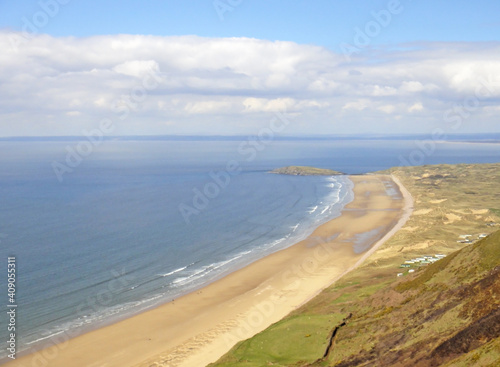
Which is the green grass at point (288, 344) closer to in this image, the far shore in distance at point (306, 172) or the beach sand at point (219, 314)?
the beach sand at point (219, 314)

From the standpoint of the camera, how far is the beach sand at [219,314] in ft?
119

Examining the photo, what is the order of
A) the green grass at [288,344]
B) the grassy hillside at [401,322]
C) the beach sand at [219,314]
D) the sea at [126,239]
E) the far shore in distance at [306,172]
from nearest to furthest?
the grassy hillside at [401,322]
the green grass at [288,344]
the beach sand at [219,314]
the sea at [126,239]
the far shore in distance at [306,172]

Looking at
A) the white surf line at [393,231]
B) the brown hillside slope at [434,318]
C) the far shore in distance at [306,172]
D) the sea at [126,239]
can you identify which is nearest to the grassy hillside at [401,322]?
the brown hillside slope at [434,318]

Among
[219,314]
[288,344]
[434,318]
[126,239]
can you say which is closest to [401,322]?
[434,318]

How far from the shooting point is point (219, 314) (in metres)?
45.1

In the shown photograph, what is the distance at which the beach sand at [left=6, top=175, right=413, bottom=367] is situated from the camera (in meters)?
36.2

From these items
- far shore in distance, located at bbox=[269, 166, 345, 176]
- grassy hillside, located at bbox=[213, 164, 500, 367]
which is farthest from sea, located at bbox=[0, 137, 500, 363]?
far shore in distance, located at bbox=[269, 166, 345, 176]

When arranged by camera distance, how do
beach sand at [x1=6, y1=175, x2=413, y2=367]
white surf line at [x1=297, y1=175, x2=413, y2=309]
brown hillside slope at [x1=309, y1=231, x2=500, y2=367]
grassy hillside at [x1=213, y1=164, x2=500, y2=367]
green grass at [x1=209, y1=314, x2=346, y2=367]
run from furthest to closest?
white surf line at [x1=297, y1=175, x2=413, y2=309], beach sand at [x1=6, y1=175, x2=413, y2=367], green grass at [x1=209, y1=314, x2=346, y2=367], grassy hillside at [x1=213, y1=164, x2=500, y2=367], brown hillside slope at [x1=309, y1=231, x2=500, y2=367]

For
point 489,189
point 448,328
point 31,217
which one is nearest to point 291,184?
point 489,189

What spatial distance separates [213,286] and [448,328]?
104 feet

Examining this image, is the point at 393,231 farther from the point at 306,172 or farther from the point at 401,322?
the point at 306,172

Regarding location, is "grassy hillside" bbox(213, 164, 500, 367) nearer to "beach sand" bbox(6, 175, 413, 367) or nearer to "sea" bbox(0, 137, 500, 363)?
"beach sand" bbox(6, 175, 413, 367)

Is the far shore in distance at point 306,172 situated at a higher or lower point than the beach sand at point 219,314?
higher

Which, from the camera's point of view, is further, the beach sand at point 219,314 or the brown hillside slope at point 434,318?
the beach sand at point 219,314
